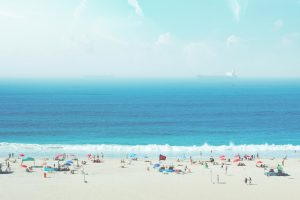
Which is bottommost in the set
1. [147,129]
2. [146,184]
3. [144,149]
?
[146,184]

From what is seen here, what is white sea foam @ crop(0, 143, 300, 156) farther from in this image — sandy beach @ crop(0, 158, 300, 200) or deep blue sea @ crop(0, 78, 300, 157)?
sandy beach @ crop(0, 158, 300, 200)

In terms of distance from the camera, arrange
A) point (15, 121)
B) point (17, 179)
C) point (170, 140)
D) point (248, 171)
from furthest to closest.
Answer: point (15, 121) → point (170, 140) → point (248, 171) → point (17, 179)

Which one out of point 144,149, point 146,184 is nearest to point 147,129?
point 144,149

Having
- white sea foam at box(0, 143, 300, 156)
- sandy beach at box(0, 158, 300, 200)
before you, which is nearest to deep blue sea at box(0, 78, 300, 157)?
white sea foam at box(0, 143, 300, 156)

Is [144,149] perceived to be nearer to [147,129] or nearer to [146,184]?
[147,129]

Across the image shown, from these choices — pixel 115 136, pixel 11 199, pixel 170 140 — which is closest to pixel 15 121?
pixel 115 136

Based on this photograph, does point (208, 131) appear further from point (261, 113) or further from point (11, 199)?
point (11, 199)
